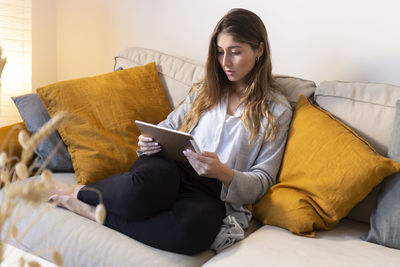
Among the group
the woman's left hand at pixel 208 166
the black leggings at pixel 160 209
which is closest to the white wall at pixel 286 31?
the woman's left hand at pixel 208 166

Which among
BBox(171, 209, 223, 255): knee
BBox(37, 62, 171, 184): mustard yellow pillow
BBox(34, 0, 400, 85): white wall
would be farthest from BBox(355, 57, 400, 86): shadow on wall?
BBox(171, 209, 223, 255): knee

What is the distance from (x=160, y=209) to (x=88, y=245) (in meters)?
0.25

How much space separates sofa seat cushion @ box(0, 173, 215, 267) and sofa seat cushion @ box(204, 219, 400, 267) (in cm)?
13

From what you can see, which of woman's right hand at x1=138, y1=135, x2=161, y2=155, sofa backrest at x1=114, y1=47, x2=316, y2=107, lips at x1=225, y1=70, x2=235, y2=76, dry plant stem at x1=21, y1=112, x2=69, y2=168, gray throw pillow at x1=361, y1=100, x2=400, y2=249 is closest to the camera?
dry plant stem at x1=21, y1=112, x2=69, y2=168

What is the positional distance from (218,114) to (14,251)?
0.99m

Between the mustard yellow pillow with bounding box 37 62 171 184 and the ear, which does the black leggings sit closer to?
the mustard yellow pillow with bounding box 37 62 171 184

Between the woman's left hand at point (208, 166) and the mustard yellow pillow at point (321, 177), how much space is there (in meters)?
0.18

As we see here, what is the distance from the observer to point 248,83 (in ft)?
5.98

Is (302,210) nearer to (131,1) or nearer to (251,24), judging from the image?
(251,24)

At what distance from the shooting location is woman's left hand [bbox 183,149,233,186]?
4.89 feet

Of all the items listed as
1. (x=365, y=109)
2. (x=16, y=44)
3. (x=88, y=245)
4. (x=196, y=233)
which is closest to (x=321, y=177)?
(x=365, y=109)

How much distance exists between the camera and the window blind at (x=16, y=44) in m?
2.38

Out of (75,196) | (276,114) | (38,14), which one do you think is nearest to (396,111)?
(276,114)

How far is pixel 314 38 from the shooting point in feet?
6.64
